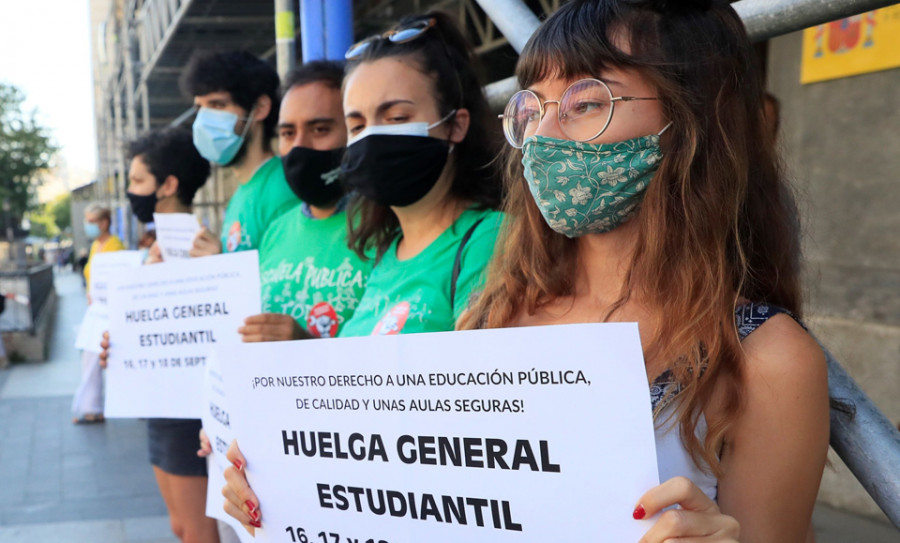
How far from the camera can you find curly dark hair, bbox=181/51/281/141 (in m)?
3.42

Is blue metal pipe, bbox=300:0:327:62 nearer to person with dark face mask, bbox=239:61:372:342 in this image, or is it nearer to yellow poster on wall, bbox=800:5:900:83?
person with dark face mask, bbox=239:61:372:342

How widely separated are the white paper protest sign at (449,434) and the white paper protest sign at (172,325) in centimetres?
95

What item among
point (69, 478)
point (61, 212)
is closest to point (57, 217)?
point (61, 212)

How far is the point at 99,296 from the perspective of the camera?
4223 millimetres

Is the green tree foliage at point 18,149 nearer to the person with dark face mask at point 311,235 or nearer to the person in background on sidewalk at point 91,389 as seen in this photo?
the person in background on sidewalk at point 91,389

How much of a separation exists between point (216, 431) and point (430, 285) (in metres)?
0.76

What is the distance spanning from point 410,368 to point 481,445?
178 mm

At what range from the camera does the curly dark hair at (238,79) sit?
3.42m

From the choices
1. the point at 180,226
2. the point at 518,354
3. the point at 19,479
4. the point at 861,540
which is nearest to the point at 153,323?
the point at 180,226

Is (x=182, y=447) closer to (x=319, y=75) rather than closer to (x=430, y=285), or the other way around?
(x=319, y=75)

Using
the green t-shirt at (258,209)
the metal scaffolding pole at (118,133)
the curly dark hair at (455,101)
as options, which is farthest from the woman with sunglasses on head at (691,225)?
the metal scaffolding pole at (118,133)

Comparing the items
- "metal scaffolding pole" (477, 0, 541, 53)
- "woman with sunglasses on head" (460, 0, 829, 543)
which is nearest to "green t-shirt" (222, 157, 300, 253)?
"metal scaffolding pole" (477, 0, 541, 53)

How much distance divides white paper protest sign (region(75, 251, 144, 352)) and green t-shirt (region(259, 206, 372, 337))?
1.49 meters

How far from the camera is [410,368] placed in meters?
1.39
